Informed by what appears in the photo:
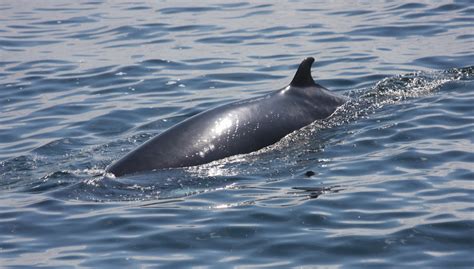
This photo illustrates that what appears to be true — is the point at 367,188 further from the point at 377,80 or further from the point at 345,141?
the point at 377,80

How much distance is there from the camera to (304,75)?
15.0 m

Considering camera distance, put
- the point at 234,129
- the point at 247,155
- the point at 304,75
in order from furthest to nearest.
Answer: the point at 304,75 → the point at 234,129 → the point at 247,155

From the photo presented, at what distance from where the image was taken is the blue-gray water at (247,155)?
34.2 feet

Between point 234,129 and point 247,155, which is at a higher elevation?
point 234,129

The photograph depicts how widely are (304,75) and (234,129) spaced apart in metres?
1.59

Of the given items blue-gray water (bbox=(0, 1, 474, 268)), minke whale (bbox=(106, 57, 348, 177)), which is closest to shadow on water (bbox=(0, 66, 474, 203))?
blue-gray water (bbox=(0, 1, 474, 268))

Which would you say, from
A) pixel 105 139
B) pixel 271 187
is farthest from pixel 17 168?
pixel 271 187

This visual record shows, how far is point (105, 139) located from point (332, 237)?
620cm

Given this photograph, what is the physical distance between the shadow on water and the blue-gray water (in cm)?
3

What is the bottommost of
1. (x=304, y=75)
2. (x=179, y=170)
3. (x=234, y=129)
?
(x=179, y=170)

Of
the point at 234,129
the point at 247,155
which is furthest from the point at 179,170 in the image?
the point at 234,129

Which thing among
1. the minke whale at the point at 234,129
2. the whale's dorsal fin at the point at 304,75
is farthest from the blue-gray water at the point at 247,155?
the whale's dorsal fin at the point at 304,75

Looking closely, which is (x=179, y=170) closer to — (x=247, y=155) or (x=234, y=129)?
(x=247, y=155)

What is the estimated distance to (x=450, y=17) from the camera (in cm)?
2394
